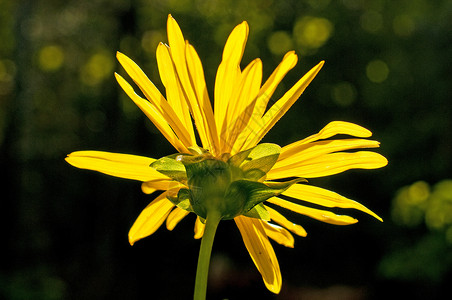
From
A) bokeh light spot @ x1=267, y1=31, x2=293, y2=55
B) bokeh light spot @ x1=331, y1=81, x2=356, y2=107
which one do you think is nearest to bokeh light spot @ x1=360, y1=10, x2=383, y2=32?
bokeh light spot @ x1=331, y1=81, x2=356, y2=107

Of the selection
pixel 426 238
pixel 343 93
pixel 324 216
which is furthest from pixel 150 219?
pixel 343 93

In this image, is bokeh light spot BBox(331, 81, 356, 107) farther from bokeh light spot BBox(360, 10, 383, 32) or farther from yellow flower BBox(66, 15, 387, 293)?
yellow flower BBox(66, 15, 387, 293)

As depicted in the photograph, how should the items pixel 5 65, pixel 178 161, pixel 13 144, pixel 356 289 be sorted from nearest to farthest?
pixel 178 161 → pixel 356 289 → pixel 13 144 → pixel 5 65

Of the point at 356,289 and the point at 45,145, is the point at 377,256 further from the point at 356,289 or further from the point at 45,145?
the point at 45,145

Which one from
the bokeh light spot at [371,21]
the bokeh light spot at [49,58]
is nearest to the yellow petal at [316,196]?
the bokeh light spot at [371,21]

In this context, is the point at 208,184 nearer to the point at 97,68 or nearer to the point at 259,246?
the point at 259,246

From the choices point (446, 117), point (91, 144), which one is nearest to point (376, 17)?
point (446, 117)
